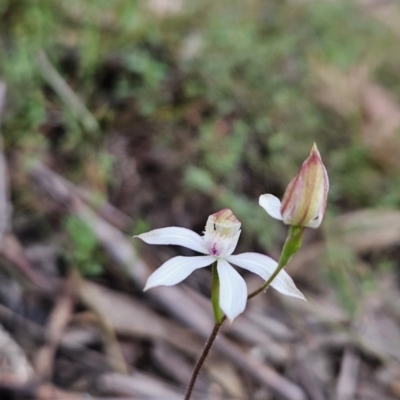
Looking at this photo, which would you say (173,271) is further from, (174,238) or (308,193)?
(308,193)

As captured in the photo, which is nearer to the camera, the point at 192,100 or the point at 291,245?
the point at 291,245

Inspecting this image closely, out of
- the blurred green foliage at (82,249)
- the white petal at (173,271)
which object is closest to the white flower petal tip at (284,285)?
the white petal at (173,271)

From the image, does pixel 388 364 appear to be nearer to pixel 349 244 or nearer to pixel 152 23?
pixel 349 244

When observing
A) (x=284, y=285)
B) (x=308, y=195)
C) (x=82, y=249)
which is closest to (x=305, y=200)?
(x=308, y=195)

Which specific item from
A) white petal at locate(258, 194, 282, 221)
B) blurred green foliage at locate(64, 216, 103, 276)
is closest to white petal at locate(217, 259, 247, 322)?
white petal at locate(258, 194, 282, 221)

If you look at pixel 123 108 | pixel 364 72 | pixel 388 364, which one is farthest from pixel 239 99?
pixel 388 364

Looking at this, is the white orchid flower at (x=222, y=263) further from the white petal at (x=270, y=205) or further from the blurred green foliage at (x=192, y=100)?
the blurred green foliage at (x=192, y=100)
